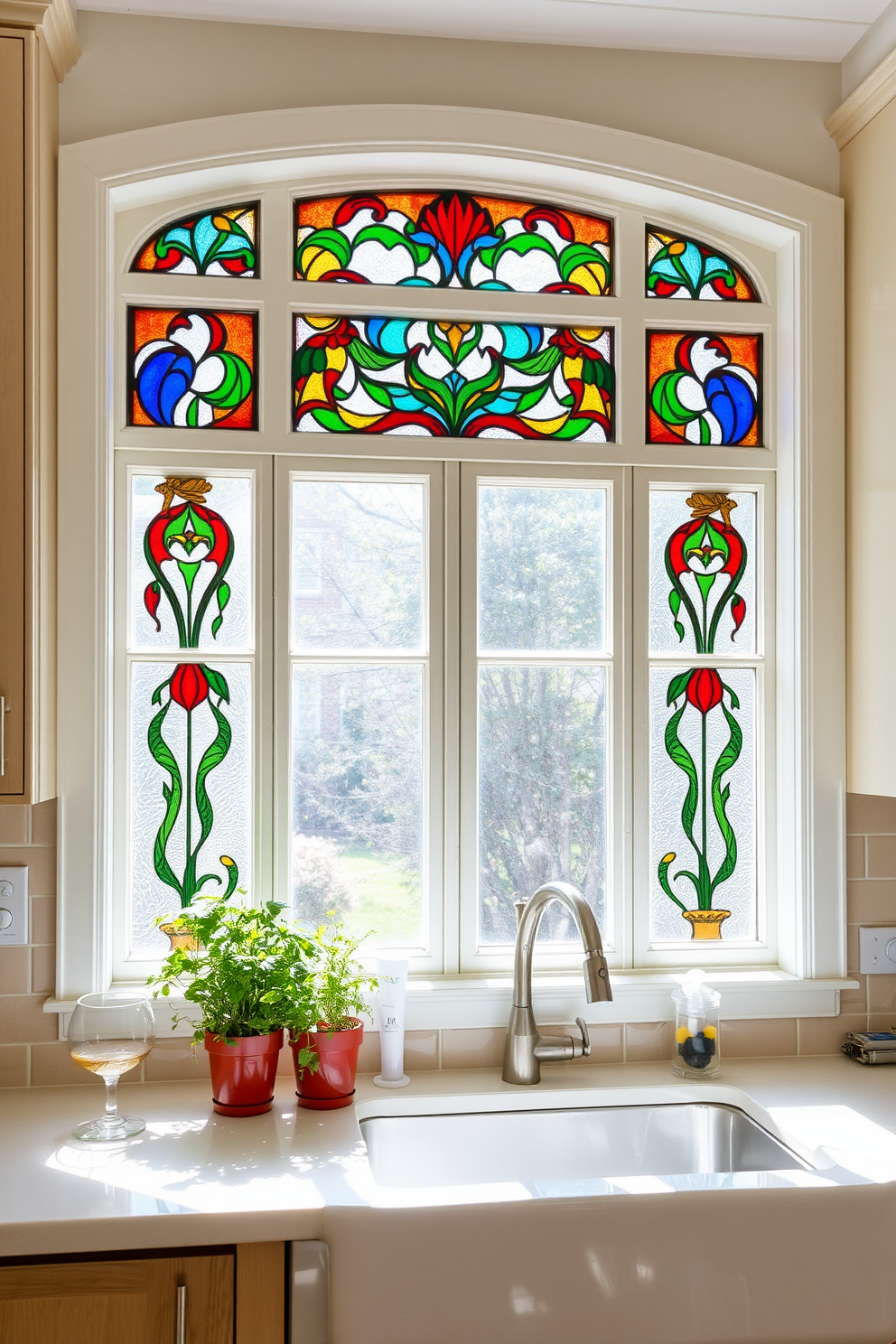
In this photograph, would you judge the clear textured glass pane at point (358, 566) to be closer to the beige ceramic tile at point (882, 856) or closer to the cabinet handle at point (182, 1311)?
the beige ceramic tile at point (882, 856)

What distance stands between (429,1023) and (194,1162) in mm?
544

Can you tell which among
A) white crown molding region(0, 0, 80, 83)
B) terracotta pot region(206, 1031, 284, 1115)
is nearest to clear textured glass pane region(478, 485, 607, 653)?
terracotta pot region(206, 1031, 284, 1115)

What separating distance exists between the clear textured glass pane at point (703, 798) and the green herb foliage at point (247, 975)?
2.45 ft

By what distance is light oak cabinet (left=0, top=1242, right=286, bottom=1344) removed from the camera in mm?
1365

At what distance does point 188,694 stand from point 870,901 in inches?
54.3

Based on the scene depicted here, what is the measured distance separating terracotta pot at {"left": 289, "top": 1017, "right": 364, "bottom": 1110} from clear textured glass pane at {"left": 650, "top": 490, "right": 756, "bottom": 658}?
0.94 m

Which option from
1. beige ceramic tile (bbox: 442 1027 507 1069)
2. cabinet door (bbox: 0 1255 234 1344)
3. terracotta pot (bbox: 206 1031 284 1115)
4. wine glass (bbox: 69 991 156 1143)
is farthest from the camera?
beige ceramic tile (bbox: 442 1027 507 1069)

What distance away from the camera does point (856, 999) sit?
6.81 ft

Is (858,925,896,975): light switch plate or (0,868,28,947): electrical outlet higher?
(0,868,28,947): electrical outlet

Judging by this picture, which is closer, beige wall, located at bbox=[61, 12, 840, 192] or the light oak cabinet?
the light oak cabinet

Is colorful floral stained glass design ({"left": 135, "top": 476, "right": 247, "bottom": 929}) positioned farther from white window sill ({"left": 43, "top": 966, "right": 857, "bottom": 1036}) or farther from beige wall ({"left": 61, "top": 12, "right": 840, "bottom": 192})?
beige wall ({"left": 61, "top": 12, "right": 840, "bottom": 192})

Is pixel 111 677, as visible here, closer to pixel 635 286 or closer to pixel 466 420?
pixel 466 420

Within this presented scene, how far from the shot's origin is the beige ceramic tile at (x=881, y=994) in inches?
81.9

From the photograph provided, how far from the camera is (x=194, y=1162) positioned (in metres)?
1.54
